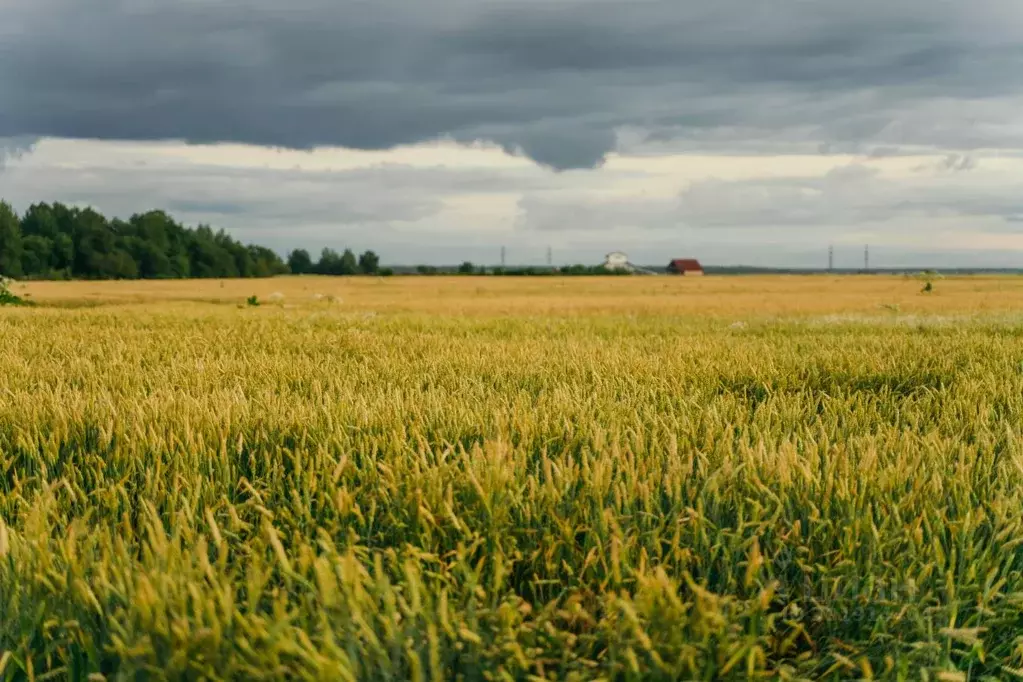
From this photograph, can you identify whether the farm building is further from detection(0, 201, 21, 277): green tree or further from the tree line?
detection(0, 201, 21, 277): green tree

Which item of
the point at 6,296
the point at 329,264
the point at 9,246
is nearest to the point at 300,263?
the point at 329,264

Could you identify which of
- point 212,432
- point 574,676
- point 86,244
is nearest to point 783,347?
point 212,432

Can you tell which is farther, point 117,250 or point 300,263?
point 300,263

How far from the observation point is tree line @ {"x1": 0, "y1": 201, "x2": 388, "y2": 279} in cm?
10122

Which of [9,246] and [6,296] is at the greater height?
[9,246]

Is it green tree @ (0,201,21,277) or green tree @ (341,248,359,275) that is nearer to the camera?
green tree @ (0,201,21,277)

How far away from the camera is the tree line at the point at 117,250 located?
332 ft

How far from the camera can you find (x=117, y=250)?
10944 centimetres

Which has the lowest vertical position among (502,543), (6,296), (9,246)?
(502,543)

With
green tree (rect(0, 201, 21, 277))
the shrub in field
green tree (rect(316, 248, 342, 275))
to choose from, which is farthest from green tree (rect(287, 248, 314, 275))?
the shrub in field

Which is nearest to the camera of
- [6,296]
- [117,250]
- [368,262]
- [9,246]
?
[6,296]

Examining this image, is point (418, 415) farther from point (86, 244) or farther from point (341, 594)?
point (86, 244)

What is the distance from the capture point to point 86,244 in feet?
357

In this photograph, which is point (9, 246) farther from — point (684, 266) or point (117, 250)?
point (684, 266)
